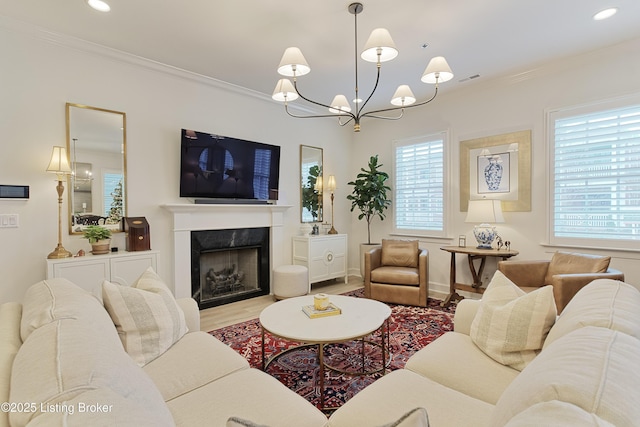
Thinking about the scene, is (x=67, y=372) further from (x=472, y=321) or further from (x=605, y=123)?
(x=605, y=123)

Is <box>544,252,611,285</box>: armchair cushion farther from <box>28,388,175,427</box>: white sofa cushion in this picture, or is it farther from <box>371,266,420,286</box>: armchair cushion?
<box>28,388,175,427</box>: white sofa cushion

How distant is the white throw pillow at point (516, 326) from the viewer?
1.50 metres

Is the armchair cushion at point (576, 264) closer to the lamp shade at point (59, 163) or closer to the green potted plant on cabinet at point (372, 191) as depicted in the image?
the green potted plant on cabinet at point (372, 191)

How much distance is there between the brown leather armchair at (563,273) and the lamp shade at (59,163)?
4375 millimetres

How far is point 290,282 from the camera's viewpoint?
4168mm

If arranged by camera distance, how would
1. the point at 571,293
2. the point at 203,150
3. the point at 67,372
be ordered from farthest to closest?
the point at 203,150, the point at 571,293, the point at 67,372

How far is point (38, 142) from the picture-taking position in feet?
9.46

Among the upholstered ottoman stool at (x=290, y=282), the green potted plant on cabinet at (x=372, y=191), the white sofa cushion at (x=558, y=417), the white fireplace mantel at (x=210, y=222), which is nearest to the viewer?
the white sofa cushion at (x=558, y=417)

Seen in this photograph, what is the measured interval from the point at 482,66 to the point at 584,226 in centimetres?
212

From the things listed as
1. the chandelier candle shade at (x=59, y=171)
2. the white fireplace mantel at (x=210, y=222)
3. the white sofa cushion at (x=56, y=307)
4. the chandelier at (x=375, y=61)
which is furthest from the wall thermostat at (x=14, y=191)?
the chandelier at (x=375, y=61)

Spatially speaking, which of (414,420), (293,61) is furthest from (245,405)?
(293,61)

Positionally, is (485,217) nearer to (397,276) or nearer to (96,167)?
(397,276)

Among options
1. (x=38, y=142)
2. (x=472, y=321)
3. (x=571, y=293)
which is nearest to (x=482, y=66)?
(x=571, y=293)

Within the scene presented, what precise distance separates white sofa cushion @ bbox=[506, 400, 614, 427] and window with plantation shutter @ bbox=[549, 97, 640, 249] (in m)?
3.73
